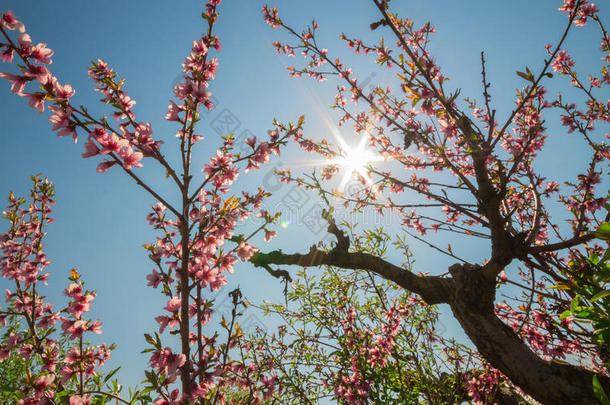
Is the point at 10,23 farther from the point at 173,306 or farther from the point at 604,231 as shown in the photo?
the point at 604,231

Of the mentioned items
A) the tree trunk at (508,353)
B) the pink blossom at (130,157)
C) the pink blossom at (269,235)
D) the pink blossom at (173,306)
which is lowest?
the tree trunk at (508,353)

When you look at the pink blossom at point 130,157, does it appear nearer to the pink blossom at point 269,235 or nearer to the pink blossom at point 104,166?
the pink blossom at point 104,166

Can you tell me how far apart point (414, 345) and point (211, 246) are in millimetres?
4199

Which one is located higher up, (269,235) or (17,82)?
(17,82)

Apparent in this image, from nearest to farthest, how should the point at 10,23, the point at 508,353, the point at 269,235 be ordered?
the point at 10,23, the point at 508,353, the point at 269,235

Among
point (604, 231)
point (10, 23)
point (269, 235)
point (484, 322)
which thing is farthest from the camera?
point (269, 235)

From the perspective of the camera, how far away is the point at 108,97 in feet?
8.50

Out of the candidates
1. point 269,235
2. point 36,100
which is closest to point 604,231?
point 269,235

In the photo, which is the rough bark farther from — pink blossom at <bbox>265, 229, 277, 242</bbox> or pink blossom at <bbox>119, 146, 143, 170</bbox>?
pink blossom at <bbox>119, 146, 143, 170</bbox>

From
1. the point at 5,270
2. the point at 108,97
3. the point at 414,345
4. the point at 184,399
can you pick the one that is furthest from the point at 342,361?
the point at 5,270

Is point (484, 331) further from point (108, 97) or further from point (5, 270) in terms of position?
point (5, 270)

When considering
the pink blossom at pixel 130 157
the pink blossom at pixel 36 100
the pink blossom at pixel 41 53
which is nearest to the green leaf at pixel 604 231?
the pink blossom at pixel 130 157

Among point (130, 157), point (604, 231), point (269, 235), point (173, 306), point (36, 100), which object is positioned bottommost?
point (604, 231)

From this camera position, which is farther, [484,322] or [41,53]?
[484,322]
